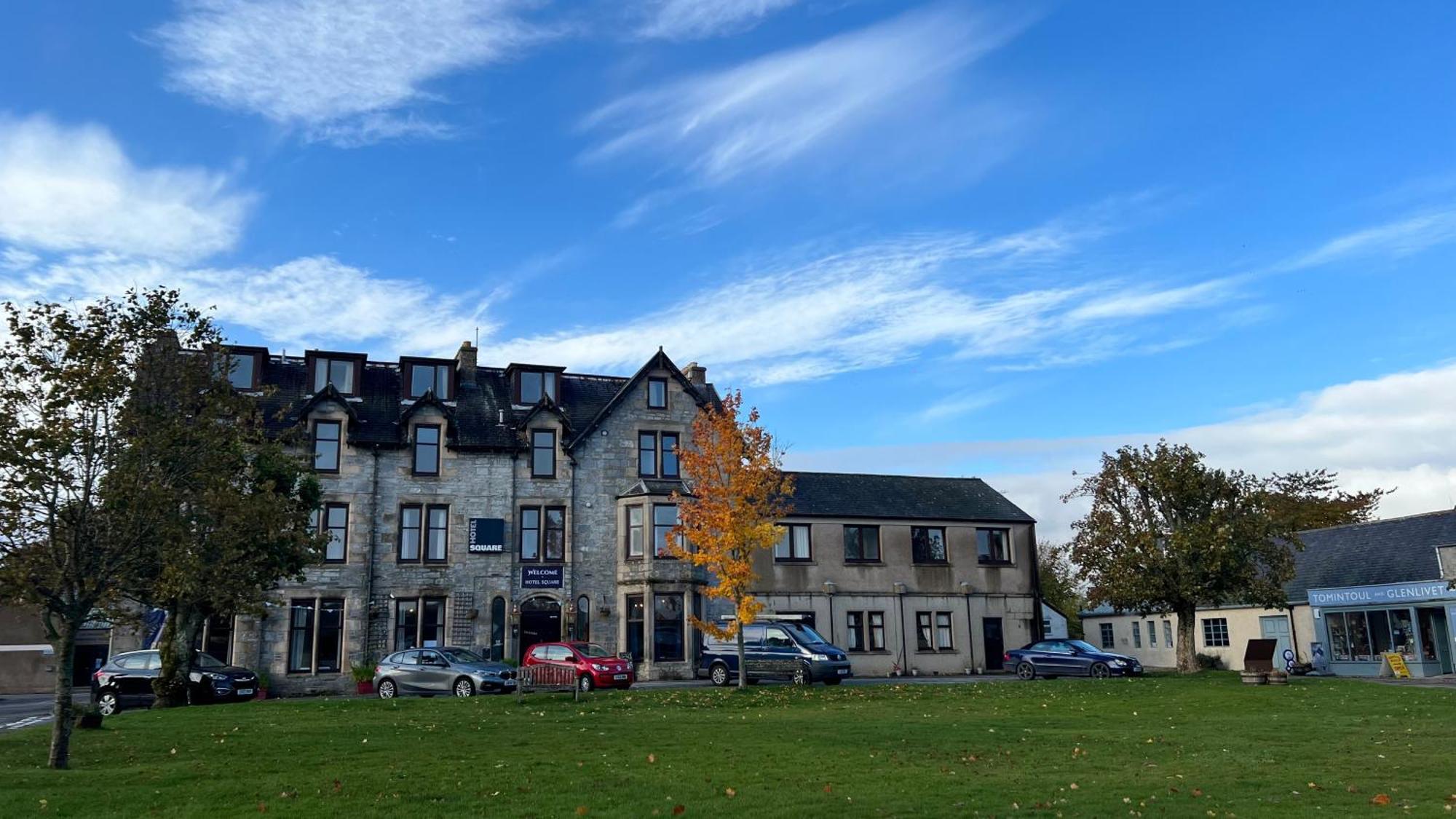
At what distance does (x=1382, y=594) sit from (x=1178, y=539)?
8.40 m

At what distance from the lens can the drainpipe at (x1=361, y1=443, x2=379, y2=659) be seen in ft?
129

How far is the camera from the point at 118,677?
30.0 m

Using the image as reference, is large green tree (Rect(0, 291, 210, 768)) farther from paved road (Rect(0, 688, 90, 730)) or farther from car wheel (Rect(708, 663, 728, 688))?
car wheel (Rect(708, 663, 728, 688))

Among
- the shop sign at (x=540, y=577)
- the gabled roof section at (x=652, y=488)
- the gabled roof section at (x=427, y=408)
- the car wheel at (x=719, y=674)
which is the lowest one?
the car wheel at (x=719, y=674)

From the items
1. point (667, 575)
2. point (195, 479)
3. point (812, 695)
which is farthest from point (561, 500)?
point (195, 479)

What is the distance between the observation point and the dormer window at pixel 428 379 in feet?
142

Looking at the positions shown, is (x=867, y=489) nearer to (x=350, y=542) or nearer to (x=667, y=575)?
(x=667, y=575)

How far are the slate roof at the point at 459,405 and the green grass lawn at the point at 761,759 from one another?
15737 mm

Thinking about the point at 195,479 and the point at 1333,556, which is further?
the point at 1333,556

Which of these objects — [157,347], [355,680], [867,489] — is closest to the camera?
[157,347]

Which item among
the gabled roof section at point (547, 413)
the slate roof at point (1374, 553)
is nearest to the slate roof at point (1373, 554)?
the slate roof at point (1374, 553)

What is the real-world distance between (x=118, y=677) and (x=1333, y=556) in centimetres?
4459

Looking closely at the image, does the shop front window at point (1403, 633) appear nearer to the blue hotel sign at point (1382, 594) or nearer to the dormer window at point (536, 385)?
the blue hotel sign at point (1382, 594)

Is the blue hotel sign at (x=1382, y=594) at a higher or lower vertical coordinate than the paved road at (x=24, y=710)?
higher
